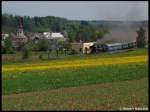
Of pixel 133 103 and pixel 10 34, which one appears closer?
pixel 10 34

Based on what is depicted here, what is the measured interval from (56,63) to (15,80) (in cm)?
1230

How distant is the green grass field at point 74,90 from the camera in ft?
37.4

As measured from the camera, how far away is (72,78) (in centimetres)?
2312

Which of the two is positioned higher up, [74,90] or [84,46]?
[84,46]

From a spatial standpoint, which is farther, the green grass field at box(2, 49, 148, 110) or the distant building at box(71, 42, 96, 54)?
the distant building at box(71, 42, 96, 54)

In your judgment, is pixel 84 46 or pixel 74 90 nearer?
pixel 74 90

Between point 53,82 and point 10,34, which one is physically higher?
point 10,34

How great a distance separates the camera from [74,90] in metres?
16.9

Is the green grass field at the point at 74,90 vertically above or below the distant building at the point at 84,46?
below

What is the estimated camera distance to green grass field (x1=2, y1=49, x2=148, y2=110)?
11405 millimetres

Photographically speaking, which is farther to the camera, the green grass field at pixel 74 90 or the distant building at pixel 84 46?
the distant building at pixel 84 46

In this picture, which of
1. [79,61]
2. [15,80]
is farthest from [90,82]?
[79,61]

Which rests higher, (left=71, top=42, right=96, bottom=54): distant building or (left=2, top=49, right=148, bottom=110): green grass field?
(left=71, top=42, right=96, bottom=54): distant building

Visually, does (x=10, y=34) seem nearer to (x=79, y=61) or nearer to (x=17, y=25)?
(x=17, y=25)
